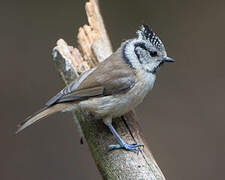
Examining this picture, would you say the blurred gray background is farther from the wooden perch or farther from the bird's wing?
the bird's wing

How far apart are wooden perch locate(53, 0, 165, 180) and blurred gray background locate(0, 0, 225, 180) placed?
216 centimetres

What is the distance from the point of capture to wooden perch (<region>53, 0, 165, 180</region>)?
3.39 meters

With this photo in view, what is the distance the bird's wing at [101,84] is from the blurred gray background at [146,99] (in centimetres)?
261

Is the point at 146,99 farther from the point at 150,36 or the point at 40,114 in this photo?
the point at 40,114

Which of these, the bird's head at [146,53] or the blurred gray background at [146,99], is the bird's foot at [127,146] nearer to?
the bird's head at [146,53]

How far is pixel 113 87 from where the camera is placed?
394cm

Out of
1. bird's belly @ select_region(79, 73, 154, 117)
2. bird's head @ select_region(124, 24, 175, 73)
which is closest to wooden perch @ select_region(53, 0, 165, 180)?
bird's belly @ select_region(79, 73, 154, 117)

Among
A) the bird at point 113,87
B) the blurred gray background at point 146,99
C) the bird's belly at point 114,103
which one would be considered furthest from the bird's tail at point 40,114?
the blurred gray background at point 146,99

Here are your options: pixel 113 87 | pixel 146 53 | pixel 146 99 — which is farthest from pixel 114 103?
pixel 146 99

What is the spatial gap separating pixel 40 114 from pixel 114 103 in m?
0.72

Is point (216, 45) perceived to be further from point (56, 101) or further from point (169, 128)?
point (56, 101)

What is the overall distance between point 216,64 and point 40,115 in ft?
14.0

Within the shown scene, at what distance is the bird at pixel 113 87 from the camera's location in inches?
154

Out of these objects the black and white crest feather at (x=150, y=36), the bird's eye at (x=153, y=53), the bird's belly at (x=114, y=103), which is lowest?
the bird's belly at (x=114, y=103)
